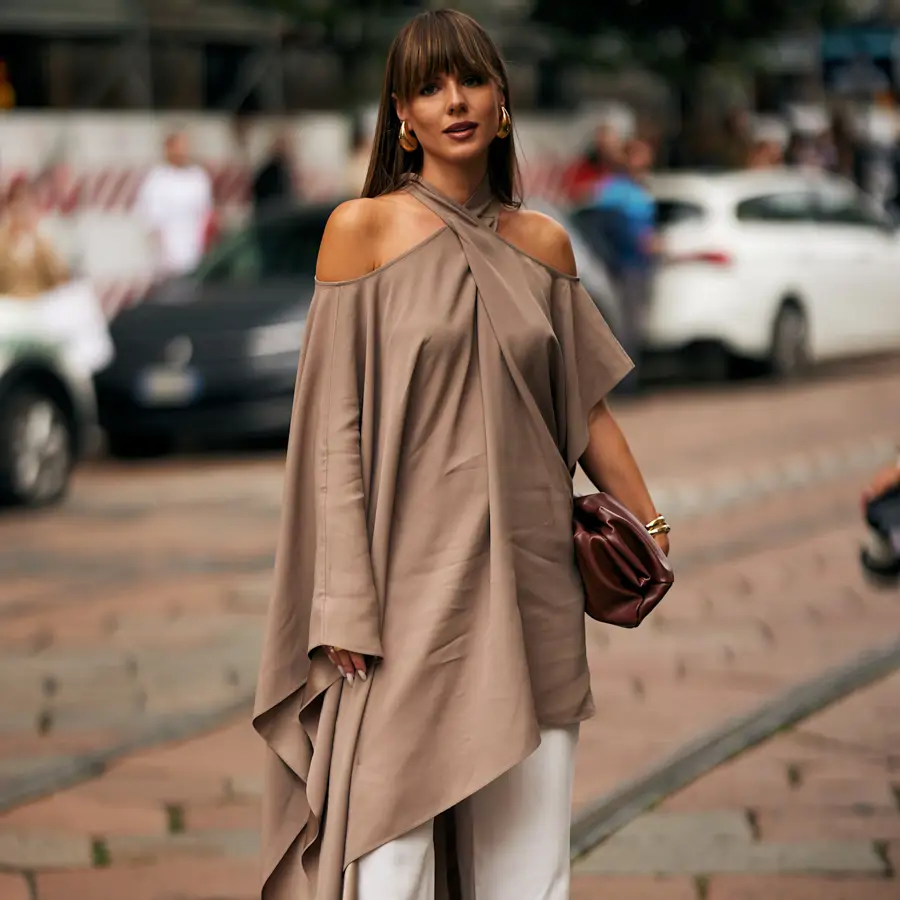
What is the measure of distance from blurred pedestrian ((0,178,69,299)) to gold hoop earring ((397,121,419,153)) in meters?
8.07

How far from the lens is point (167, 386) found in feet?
41.0

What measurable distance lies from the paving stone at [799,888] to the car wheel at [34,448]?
6.51 m

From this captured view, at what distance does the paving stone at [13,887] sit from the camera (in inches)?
186

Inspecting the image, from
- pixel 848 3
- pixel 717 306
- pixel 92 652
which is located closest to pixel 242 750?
pixel 92 652

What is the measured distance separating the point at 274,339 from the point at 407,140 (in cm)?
907

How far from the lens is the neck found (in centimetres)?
332

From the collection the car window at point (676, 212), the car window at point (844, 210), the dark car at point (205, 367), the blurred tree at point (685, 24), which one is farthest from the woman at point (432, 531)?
the blurred tree at point (685, 24)

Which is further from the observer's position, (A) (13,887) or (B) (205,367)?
(B) (205,367)

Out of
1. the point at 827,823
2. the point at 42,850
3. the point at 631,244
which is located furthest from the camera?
the point at 631,244

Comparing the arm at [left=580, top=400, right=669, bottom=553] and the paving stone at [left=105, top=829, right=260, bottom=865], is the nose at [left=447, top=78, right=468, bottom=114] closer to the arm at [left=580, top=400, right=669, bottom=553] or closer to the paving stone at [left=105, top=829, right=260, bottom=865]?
the arm at [left=580, top=400, right=669, bottom=553]

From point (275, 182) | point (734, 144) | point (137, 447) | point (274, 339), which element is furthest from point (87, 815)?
point (734, 144)

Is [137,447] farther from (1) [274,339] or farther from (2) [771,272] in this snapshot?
(2) [771,272]

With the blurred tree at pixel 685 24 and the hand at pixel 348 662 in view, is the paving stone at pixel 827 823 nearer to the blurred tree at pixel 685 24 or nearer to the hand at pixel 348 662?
the hand at pixel 348 662

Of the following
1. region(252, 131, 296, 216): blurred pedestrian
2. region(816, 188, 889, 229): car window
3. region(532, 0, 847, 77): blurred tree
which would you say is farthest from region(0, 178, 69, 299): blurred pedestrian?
region(532, 0, 847, 77): blurred tree
